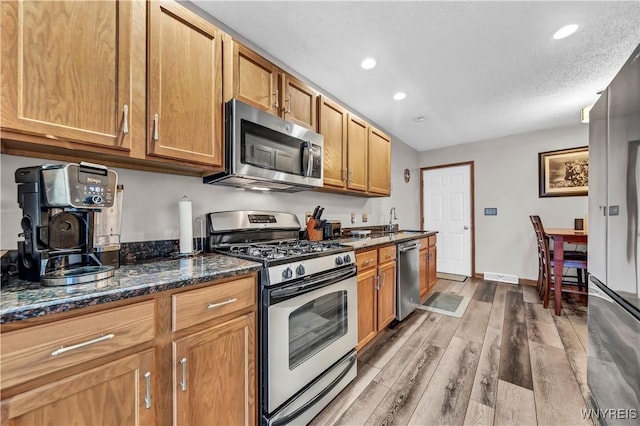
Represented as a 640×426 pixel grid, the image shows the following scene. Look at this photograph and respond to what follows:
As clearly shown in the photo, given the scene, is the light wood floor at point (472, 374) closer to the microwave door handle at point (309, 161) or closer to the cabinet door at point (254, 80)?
the microwave door handle at point (309, 161)

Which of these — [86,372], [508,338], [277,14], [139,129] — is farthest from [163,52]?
[508,338]

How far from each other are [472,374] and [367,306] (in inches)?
33.0

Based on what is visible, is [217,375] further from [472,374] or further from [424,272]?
[424,272]

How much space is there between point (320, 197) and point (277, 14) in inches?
61.4

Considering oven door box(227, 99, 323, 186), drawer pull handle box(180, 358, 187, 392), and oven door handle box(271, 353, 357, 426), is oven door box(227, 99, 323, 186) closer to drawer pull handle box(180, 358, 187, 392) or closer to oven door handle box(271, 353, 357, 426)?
drawer pull handle box(180, 358, 187, 392)

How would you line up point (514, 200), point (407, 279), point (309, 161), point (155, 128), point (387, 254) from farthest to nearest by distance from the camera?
point (514, 200) < point (407, 279) < point (387, 254) < point (309, 161) < point (155, 128)

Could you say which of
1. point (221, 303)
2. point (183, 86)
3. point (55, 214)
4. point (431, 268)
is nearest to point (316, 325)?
point (221, 303)

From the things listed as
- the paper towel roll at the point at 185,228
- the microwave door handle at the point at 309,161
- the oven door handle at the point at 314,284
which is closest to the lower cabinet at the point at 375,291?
the oven door handle at the point at 314,284

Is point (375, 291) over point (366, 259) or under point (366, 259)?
under

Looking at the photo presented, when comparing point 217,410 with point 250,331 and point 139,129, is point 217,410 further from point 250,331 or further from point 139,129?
point 139,129

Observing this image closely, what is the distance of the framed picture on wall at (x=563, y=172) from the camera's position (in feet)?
11.9

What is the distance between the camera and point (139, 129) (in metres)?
1.16

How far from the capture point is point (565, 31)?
181cm

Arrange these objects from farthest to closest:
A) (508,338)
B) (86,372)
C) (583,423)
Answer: (508,338)
(583,423)
(86,372)
